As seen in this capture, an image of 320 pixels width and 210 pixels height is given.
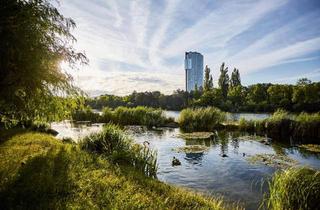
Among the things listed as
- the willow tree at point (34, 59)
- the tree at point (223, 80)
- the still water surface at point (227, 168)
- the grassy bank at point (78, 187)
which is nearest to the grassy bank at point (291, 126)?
the still water surface at point (227, 168)

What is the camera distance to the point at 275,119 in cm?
2136

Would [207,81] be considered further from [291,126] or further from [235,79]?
[291,126]

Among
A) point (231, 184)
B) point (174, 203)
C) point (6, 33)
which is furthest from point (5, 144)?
point (231, 184)

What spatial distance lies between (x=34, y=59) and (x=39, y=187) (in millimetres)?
3853

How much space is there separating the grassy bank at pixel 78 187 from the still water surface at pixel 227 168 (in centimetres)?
227

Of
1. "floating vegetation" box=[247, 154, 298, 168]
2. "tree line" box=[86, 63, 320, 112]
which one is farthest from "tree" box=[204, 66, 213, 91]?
"floating vegetation" box=[247, 154, 298, 168]

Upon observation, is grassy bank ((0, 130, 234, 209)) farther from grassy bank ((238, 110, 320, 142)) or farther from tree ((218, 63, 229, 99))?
tree ((218, 63, 229, 99))

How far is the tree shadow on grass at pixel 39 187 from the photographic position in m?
4.85

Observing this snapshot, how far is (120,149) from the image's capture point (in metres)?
10.2

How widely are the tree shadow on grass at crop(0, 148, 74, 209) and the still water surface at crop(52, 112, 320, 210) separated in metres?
4.27

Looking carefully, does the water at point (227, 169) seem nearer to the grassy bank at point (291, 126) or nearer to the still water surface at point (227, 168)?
the still water surface at point (227, 168)

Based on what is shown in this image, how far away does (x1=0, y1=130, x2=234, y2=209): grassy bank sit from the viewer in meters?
5.04

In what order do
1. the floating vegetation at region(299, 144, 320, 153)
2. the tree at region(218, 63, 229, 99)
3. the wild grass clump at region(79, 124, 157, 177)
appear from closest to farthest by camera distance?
the wild grass clump at region(79, 124, 157, 177) → the floating vegetation at region(299, 144, 320, 153) → the tree at region(218, 63, 229, 99)

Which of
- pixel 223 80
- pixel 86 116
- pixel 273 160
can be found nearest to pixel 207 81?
pixel 223 80
